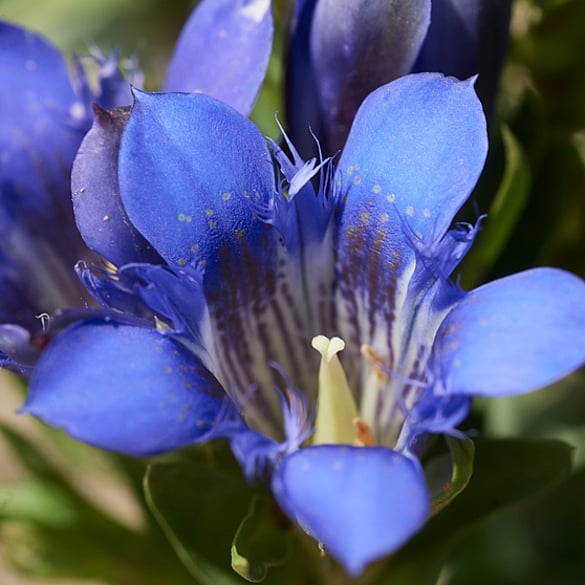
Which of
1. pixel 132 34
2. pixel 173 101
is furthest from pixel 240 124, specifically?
pixel 132 34

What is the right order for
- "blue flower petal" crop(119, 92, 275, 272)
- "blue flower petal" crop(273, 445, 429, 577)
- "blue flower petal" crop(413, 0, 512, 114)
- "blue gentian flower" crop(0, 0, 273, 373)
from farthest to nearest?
1. "blue gentian flower" crop(0, 0, 273, 373)
2. "blue flower petal" crop(413, 0, 512, 114)
3. "blue flower petal" crop(119, 92, 275, 272)
4. "blue flower petal" crop(273, 445, 429, 577)

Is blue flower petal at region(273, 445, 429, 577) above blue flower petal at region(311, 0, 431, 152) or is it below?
below

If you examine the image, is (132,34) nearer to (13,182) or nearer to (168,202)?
(13,182)

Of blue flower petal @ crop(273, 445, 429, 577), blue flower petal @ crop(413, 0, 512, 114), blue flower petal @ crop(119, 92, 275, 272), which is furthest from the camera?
blue flower petal @ crop(413, 0, 512, 114)

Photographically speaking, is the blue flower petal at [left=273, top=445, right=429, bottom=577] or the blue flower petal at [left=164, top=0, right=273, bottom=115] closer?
the blue flower petal at [left=273, top=445, right=429, bottom=577]

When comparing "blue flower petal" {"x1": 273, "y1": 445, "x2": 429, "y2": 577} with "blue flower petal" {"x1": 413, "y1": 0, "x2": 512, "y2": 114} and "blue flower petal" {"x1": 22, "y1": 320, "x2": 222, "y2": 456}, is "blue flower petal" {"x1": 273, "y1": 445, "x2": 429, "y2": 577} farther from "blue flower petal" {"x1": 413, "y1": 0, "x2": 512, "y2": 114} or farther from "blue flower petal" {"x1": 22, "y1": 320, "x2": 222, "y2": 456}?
"blue flower petal" {"x1": 413, "y1": 0, "x2": 512, "y2": 114}

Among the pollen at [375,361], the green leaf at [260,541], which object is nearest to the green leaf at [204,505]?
the green leaf at [260,541]

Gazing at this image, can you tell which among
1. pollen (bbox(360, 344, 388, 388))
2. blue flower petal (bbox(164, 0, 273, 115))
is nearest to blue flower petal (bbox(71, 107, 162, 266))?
blue flower petal (bbox(164, 0, 273, 115))

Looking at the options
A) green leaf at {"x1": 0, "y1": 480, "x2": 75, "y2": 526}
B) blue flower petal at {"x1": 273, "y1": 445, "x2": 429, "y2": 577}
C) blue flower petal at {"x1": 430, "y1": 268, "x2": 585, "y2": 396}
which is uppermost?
blue flower petal at {"x1": 430, "y1": 268, "x2": 585, "y2": 396}
